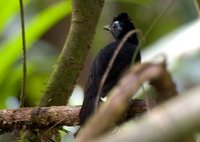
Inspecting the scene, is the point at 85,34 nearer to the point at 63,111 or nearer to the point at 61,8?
the point at 63,111

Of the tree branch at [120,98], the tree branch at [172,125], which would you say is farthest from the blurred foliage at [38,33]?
the tree branch at [172,125]

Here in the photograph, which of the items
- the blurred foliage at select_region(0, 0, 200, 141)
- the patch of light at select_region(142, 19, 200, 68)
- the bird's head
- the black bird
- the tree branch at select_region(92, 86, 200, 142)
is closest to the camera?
the tree branch at select_region(92, 86, 200, 142)

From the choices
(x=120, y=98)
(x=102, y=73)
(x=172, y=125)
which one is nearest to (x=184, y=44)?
(x=102, y=73)

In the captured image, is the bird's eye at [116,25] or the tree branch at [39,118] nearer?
the tree branch at [39,118]

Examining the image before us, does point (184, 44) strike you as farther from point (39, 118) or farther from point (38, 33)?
point (38, 33)

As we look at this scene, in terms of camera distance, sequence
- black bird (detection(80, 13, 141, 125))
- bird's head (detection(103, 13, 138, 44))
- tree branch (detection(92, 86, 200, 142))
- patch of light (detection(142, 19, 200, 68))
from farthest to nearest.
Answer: bird's head (detection(103, 13, 138, 44)) → patch of light (detection(142, 19, 200, 68)) → black bird (detection(80, 13, 141, 125)) → tree branch (detection(92, 86, 200, 142))

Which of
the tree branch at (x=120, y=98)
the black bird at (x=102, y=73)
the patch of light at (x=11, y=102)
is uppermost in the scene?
the patch of light at (x=11, y=102)

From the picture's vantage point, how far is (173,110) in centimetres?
37

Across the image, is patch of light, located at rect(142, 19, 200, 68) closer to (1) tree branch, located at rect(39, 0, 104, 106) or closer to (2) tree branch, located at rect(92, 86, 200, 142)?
(1) tree branch, located at rect(39, 0, 104, 106)

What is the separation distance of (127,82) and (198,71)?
1.44 metres

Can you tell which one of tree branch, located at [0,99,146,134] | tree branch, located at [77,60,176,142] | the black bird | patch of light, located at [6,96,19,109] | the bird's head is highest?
the bird's head

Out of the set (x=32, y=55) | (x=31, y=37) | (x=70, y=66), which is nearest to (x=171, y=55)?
(x=70, y=66)

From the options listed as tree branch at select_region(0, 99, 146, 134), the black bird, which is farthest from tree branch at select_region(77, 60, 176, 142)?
tree branch at select_region(0, 99, 146, 134)

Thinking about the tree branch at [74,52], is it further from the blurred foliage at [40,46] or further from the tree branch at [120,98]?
the tree branch at [120,98]
